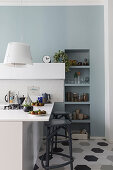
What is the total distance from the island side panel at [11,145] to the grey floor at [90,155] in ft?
2.99

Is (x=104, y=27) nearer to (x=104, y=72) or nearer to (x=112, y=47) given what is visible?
(x=112, y=47)

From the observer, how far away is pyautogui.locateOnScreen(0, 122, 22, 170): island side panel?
1.85 metres

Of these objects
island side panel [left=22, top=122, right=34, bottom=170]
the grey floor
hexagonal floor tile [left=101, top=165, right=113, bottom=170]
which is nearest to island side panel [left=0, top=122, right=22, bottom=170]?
island side panel [left=22, top=122, right=34, bottom=170]

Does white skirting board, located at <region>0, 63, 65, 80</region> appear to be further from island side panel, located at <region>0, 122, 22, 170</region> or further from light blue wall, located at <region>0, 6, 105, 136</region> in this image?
island side panel, located at <region>0, 122, 22, 170</region>

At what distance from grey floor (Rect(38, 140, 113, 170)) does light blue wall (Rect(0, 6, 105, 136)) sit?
1.67 feet

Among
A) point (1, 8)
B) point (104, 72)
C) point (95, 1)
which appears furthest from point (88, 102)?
point (1, 8)

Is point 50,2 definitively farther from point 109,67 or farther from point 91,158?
point 91,158

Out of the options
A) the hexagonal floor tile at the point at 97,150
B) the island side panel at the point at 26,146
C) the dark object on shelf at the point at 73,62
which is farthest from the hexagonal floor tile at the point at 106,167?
the dark object on shelf at the point at 73,62

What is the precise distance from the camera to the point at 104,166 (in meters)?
2.68

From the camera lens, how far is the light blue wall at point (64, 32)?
4148mm

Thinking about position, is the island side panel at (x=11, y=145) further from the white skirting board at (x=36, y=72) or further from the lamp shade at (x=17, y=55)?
the white skirting board at (x=36, y=72)

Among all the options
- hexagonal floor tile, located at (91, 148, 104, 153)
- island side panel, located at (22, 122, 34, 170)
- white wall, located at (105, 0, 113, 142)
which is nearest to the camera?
island side panel, located at (22, 122, 34, 170)

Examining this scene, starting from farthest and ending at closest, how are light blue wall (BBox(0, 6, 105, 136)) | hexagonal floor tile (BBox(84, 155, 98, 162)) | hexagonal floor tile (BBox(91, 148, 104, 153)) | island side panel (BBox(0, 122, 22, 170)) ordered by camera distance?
light blue wall (BBox(0, 6, 105, 136))
hexagonal floor tile (BBox(91, 148, 104, 153))
hexagonal floor tile (BBox(84, 155, 98, 162))
island side panel (BBox(0, 122, 22, 170))

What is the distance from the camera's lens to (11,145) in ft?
6.09
